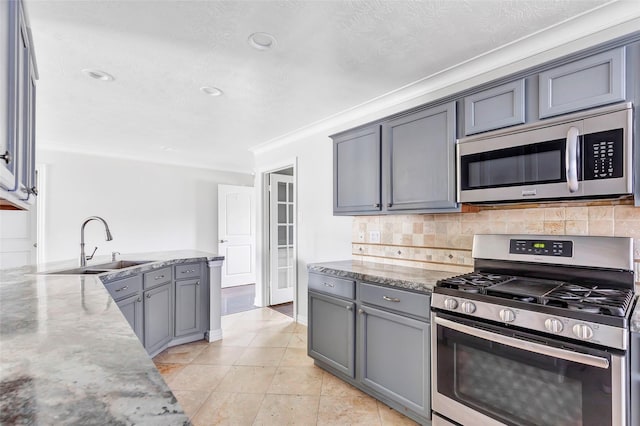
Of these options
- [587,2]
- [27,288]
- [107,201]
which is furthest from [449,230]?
[107,201]

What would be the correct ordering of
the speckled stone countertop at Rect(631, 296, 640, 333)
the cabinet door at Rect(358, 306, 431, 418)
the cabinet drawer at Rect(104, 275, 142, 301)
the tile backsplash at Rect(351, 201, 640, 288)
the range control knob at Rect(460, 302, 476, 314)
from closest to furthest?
the speckled stone countertop at Rect(631, 296, 640, 333), the range control knob at Rect(460, 302, 476, 314), the tile backsplash at Rect(351, 201, 640, 288), the cabinet door at Rect(358, 306, 431, 418), the cabinet drawer at Rect(104, 275, 142, 301)

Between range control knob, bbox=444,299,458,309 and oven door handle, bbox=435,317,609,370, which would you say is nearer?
oven door handle, bbox=435,317,609,370

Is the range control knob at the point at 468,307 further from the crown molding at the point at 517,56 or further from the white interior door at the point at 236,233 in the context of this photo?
the white interior door at the point at 236,233

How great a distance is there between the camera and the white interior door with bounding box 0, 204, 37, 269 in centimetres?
415

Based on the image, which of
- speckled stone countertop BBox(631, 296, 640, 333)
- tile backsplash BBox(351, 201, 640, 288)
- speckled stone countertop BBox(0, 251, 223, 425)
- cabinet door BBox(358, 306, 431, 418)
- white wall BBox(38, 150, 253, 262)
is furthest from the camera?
white wall BBox(38, 150, 253, 262)

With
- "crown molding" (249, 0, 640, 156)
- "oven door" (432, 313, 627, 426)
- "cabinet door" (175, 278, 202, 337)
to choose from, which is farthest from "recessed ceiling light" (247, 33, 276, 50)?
"cabinet door" (175, 278, 202, 337)

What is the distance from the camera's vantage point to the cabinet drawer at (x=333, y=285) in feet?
7.89

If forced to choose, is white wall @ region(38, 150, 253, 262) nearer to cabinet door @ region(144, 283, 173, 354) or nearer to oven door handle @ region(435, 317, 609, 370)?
cabinet door @ region(144, 283, 173, 354)

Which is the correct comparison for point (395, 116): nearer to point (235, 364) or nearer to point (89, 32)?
point (89, 32)

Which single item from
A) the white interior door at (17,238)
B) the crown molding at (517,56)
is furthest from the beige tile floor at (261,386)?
the white interior door at (17,238)

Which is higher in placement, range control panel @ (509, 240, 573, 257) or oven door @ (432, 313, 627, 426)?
range control panel @ (509, 240, 573, 257)

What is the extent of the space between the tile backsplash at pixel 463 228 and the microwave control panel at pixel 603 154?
340 mm

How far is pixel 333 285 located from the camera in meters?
2.56

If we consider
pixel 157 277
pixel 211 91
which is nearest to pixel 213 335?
pixel 157 277
